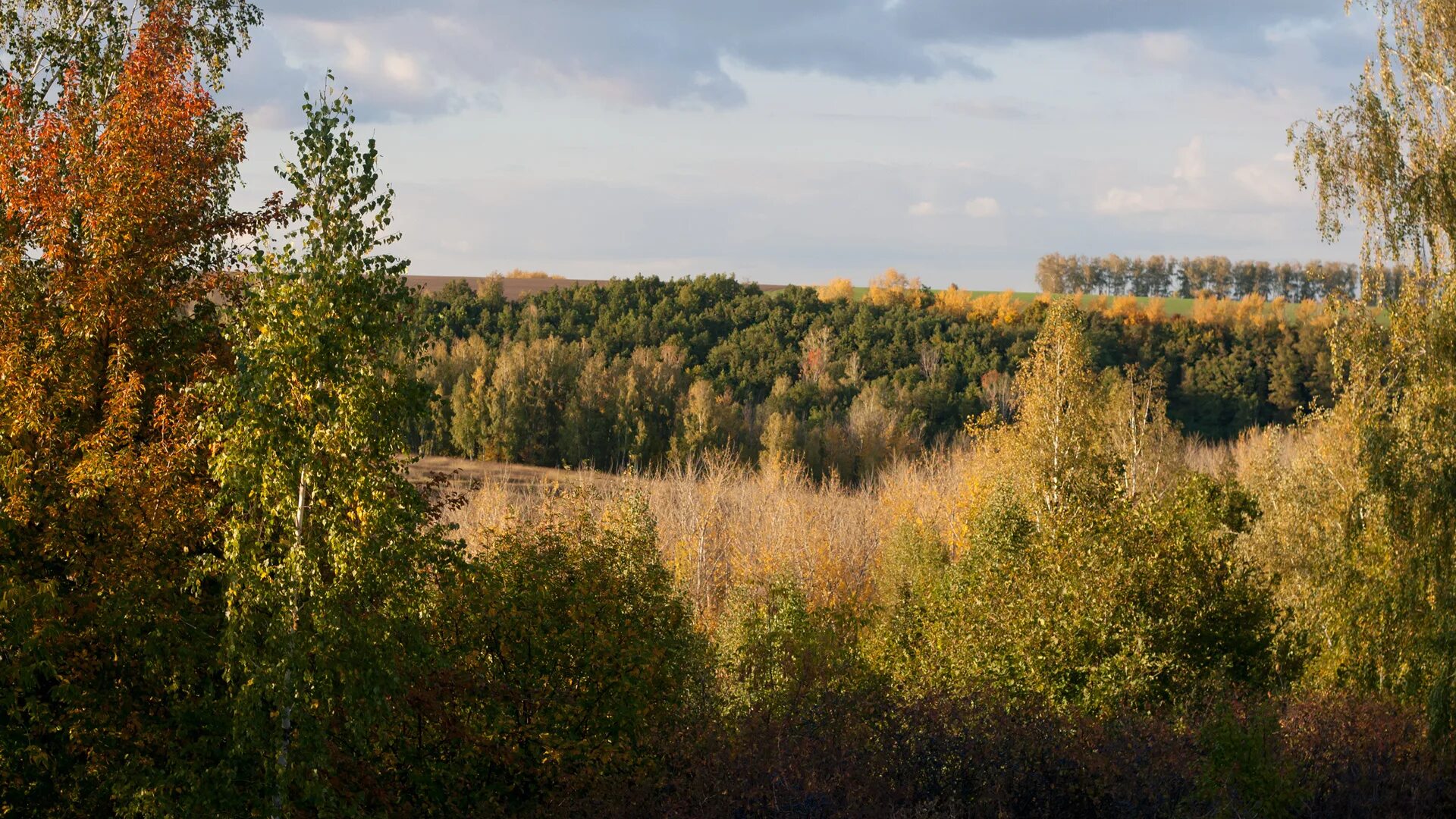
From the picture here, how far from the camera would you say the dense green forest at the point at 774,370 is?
298ft

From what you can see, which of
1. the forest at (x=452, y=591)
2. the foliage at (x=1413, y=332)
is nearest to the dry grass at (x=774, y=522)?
the forest at (x=452, y=591)

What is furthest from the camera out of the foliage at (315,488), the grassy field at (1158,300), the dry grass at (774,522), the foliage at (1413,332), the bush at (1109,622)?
the grassy field at (1158,300)

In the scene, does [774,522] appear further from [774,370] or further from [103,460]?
[774,370]

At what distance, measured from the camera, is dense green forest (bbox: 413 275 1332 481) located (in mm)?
90750

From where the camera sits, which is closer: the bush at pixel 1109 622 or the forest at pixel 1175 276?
the bush at pixel 1109 622

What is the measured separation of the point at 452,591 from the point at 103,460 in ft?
21.9

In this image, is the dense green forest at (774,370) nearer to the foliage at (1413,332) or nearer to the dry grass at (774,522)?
the dry grass at (774,522)

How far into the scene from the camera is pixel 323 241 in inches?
595

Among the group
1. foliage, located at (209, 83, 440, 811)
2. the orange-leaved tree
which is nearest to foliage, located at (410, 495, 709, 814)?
foliage, located at (209, 83, 440, 811)

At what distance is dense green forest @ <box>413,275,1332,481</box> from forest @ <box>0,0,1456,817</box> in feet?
168

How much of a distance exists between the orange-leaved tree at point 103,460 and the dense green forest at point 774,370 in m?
57.4

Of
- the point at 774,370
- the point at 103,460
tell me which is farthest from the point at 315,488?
the point at 774,370

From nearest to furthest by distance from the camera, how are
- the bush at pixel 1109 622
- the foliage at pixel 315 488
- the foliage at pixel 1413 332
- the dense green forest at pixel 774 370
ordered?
the foliage at pixel 315 488, the foliage at pixel 1413 332, the bush at pixel 1109 622, the dense green forest at pixel 774 370

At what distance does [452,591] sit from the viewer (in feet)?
67.4
